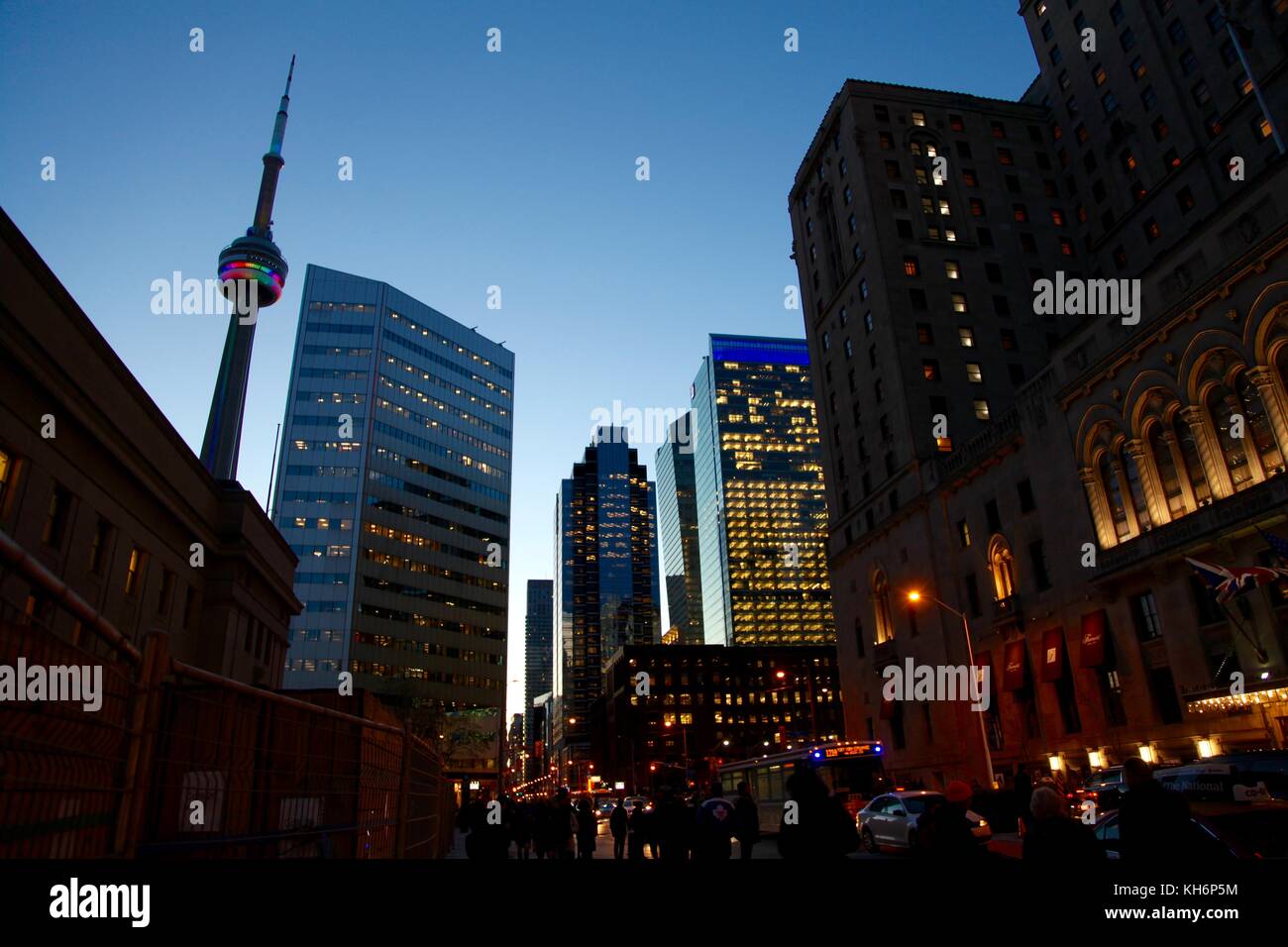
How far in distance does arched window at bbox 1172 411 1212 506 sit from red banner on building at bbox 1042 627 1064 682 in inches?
389

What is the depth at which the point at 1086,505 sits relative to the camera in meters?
36.2

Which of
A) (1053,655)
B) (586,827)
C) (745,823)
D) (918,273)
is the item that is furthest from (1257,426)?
(918,273)

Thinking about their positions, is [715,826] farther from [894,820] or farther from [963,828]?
[894,820]

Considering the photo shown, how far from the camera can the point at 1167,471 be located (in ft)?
106

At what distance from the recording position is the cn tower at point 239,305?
90.4 m

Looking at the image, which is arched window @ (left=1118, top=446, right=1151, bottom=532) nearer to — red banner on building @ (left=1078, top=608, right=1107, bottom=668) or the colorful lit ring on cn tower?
red banner on building @ (left=1078, top=608, right=1107, bottom=668)

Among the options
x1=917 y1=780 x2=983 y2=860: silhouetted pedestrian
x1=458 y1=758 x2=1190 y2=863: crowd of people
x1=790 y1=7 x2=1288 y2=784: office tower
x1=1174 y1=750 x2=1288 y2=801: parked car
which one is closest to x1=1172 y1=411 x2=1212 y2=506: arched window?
x1=790 y1=7 x2=1288 y2=784: office tower

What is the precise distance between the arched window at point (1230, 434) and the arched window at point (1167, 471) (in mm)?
2071

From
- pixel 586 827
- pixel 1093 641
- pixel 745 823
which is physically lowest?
pixel 586 827

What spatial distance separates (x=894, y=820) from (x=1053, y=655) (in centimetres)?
1948

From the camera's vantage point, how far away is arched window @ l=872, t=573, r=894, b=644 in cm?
5522
